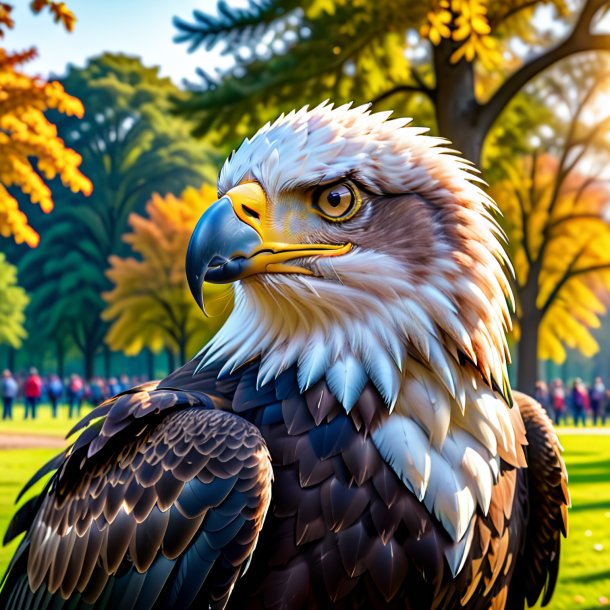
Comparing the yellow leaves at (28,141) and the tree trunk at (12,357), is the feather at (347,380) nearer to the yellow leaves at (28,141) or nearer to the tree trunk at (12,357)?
the yellow leaves at (28,141)

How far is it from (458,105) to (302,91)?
Result: 2578 mm

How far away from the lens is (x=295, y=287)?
252cm

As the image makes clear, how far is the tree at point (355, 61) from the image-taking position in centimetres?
1086

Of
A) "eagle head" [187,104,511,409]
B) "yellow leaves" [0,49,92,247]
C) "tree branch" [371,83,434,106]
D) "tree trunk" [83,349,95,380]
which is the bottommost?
"tree trunk" [83,349,95,380]

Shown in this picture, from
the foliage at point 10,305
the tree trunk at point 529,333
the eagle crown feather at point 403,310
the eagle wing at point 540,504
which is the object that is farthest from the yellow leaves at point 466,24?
the foliage at point 10,305

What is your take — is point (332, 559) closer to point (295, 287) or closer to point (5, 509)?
point (295, 287)

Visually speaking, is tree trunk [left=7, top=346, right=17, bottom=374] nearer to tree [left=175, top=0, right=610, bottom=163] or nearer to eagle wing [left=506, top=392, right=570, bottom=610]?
tree [left=175, top=0, right=610, bottom=163]

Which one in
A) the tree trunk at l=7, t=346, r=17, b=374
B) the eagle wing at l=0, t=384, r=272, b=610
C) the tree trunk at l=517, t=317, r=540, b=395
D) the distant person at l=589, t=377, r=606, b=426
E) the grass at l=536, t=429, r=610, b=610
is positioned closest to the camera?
the eagle wing at l=0, t=384, r=272, b=610

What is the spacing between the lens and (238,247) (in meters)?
2.46

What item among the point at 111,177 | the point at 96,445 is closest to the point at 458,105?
the point at 96,445

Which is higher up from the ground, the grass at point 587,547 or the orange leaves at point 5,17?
the orange leaves at point 5,17

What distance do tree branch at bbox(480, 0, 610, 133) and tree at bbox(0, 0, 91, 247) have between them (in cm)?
536

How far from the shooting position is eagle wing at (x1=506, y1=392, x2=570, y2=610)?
10.1 ft

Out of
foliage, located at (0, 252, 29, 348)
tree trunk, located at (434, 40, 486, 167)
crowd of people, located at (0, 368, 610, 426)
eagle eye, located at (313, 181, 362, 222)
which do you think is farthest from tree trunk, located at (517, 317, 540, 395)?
foliage, located at (0, 252, 29, 348)
